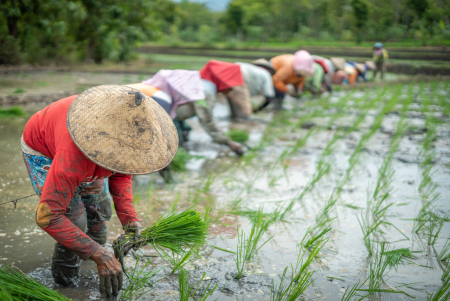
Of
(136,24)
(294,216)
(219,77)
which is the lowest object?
(294,216)

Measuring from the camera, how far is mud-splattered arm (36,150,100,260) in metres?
1.43

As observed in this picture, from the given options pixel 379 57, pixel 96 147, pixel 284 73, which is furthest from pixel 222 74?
pixel 379 57

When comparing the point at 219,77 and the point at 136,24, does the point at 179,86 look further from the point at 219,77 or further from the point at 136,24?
the point at 136,24

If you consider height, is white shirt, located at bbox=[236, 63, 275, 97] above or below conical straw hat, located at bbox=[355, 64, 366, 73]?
above

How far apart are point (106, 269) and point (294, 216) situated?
1610 mm

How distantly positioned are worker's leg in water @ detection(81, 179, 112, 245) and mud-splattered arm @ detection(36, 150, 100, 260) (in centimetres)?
34

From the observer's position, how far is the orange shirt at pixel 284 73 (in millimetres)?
6488

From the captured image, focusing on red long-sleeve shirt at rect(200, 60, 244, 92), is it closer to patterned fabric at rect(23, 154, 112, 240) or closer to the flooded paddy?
the flooded paddy

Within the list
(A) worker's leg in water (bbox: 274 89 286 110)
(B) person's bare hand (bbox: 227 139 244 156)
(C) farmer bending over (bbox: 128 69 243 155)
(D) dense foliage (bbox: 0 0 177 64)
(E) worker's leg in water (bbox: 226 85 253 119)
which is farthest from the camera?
(D) dense foliage (bbox: 0 0 177 64)

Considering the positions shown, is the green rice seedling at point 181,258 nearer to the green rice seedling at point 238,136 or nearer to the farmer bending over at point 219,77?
the farmer bending over at point 219,77

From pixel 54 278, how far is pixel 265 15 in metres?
19.4

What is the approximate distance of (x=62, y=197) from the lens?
4.77ft

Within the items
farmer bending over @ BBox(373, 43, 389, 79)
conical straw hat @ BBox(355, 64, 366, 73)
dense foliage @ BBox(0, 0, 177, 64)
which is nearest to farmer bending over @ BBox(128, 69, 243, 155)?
farmer bending over @ BBox(373, 43, 389, 79)

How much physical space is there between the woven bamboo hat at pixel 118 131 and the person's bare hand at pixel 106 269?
381mm
